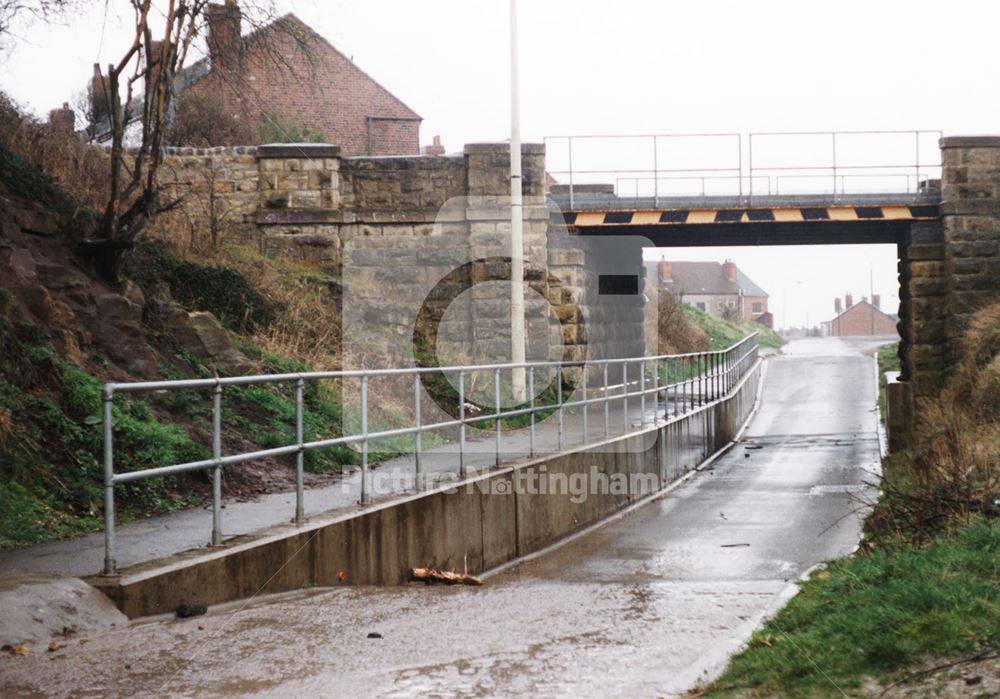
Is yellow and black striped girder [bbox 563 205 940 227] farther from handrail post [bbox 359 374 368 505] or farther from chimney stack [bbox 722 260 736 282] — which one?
chimney stack [bbox 722 260 736 282]

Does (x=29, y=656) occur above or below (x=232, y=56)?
below

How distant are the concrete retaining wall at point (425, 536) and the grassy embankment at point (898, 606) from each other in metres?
3.28

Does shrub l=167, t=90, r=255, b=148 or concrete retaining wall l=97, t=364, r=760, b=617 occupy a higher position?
shrub l=167, t=90, r=255, b=148

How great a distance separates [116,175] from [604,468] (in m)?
7.31

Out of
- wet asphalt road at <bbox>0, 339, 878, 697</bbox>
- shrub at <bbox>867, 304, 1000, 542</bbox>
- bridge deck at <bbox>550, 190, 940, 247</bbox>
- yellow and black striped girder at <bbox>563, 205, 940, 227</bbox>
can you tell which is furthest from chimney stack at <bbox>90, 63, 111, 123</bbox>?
wet asphalt road at <bbox>0, 339, 878, 697</bbox>

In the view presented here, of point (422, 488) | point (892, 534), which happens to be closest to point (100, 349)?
point (422, 488)

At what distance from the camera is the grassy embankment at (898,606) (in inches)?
218

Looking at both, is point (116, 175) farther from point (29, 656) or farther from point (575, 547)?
point (29, 656)

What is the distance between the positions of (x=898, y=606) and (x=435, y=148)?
56.5 m

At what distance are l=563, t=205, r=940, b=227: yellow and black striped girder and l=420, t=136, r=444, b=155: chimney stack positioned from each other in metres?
32.0

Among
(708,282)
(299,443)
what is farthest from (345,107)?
(708,282)

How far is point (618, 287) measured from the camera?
102 feet

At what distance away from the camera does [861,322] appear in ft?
467

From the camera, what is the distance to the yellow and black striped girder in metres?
27.3
